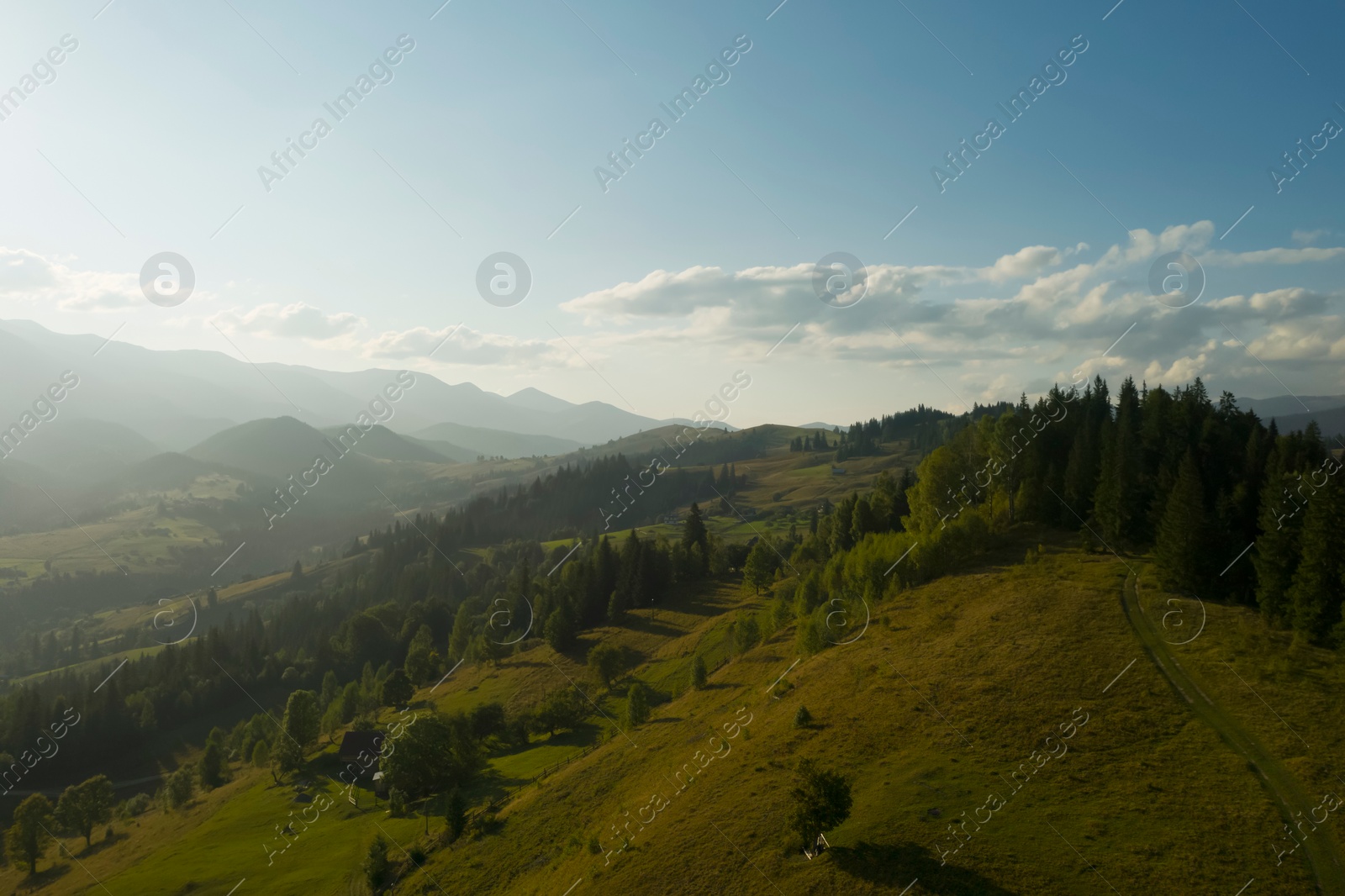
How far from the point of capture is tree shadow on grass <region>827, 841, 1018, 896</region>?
1117 inches

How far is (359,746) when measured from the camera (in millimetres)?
84062

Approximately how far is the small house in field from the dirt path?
82.3 meters

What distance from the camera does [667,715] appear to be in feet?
225

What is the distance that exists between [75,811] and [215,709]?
190 ft

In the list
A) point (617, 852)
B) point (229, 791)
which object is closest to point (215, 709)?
point (229, 791)

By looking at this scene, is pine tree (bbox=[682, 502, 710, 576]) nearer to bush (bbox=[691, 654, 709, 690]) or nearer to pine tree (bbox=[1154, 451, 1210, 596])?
bush (bbox=[691, 654, 709, 690])

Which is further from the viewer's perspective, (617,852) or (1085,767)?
(617,852)

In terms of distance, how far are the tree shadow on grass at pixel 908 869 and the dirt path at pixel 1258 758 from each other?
13.1m

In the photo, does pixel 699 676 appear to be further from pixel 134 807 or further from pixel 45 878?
pixel 134 807

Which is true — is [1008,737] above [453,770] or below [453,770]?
above

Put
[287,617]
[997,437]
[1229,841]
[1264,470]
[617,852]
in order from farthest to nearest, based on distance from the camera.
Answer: [287,617], [997,437], [1264,470], [617,852], [1229,841]

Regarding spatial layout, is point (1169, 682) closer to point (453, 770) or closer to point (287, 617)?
point (453, 770)

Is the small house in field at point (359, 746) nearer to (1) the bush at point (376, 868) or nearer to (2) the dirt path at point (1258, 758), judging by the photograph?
(1) the bush at point (376, 868)

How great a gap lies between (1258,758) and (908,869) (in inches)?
852
